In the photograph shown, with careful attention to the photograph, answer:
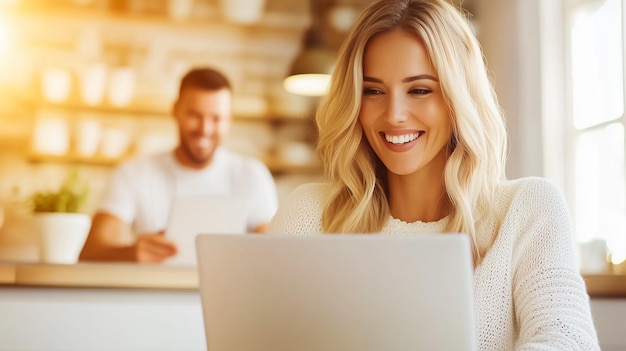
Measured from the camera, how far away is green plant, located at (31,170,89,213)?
3475mm

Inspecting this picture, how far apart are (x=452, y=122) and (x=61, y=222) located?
7.60ft

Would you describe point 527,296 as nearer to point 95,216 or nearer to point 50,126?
point 95,216

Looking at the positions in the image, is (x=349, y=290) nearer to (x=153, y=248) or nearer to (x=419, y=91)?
(x=419, y=91)

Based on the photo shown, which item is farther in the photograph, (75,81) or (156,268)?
(75,81)

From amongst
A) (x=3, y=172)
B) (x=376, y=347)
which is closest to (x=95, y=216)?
(x=3, y=172)

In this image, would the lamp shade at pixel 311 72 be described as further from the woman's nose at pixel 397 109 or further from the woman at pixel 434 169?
the woman's nose at pixel 397 109

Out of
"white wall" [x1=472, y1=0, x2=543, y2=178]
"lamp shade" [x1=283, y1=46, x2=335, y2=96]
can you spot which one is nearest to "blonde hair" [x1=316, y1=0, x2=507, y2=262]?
"white wall" [x1=472, y1=0, x2=543, y2=178]

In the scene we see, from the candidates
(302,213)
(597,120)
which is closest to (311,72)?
(597,120)

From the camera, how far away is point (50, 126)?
3.69 metres

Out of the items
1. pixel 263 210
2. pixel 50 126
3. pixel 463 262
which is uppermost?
pixel 50 126

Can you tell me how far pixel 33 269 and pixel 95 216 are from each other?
1.51 m

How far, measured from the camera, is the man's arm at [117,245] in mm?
3482

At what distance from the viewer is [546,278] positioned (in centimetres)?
132

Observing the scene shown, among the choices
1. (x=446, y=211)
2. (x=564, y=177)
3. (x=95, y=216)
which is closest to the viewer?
(x=446, y=211)
